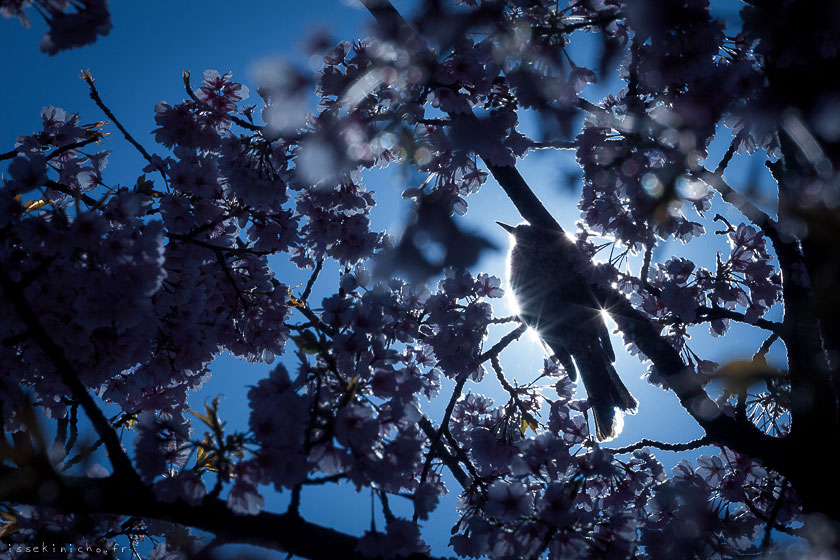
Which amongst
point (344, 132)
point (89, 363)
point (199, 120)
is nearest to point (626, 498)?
point (344, 132)

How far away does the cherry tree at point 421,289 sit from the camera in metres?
1.79

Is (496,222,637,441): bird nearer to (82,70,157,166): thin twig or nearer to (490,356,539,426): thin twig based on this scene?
(490,356,539,426): thin twig

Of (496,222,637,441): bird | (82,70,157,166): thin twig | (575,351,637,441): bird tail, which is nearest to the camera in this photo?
(82,70,157,166): thin twig

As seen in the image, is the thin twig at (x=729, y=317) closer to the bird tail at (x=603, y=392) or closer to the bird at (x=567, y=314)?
the bird at (x=567, y=314)

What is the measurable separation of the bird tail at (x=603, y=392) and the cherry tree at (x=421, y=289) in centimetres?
49

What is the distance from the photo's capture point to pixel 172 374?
2.99 meters

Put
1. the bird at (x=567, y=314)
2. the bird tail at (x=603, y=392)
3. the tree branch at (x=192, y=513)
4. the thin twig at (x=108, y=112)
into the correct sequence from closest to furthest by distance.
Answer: the tree branch at (x=192, y=513) → the thin twig at (x=108, y=112) → the bird tail at (x=603, y=392) → the bird at (x=567, y=314)

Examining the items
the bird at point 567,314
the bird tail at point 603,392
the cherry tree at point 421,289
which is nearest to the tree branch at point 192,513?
the cherry tree at point 421,289

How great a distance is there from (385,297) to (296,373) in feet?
2.87

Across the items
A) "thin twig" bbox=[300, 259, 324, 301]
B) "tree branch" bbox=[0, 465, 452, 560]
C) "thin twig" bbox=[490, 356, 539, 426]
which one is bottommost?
"tree branch" bbox=[0, 465, 452, 560]

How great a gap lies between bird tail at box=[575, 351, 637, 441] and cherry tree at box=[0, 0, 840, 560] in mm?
489

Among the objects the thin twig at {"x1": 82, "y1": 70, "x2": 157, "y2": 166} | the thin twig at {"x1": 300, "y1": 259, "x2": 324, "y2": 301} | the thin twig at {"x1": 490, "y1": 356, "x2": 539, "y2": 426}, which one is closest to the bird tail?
the thin twig at {"x1": 490, "y1": 356, "x2": 539, "y2": 426}

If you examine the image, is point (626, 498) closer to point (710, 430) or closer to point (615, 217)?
point (710, 430)

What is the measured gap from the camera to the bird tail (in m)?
4.30
